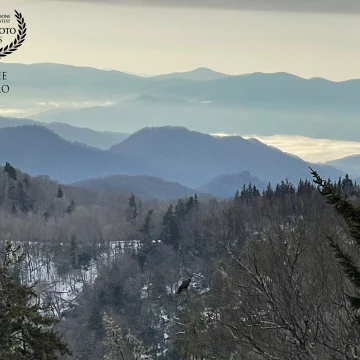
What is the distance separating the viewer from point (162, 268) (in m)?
51.3

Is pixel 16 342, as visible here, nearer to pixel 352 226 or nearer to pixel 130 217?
pixel 352 226

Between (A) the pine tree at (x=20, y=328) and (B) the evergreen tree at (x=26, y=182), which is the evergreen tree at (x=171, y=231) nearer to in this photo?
(B) the evergreen tree at (x=26, y=182)

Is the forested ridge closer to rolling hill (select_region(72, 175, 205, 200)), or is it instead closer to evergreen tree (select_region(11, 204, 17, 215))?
evergreen tree (select_region(11, 204, 17, 215))

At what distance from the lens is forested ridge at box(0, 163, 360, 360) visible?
7.84m

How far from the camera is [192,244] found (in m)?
54.9

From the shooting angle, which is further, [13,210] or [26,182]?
[26,182]

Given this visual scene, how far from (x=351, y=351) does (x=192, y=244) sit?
158 ft

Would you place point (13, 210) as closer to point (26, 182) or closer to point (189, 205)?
point (26, 182)

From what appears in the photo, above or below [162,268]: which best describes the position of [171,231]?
above

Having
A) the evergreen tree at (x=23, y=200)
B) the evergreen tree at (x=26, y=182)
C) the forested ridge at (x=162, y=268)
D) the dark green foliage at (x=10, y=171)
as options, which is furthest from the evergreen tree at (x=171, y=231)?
the evergreen tree at (x=26, y=182)

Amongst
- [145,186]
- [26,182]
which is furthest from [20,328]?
[145,186]

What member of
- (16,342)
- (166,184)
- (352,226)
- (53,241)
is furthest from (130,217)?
(166,184)

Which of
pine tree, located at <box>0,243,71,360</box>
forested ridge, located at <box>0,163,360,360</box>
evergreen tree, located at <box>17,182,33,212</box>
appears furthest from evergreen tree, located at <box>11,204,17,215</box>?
pine tree, located at <box>0,243,71,360</box>

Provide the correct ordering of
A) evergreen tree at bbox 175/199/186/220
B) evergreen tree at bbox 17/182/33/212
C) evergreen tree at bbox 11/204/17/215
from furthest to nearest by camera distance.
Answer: evergreen tree at bbox 17/182/33/212, evergreen tree at bbox 11/204/17/215, evergreen tree at bbox 175/199/186/220
